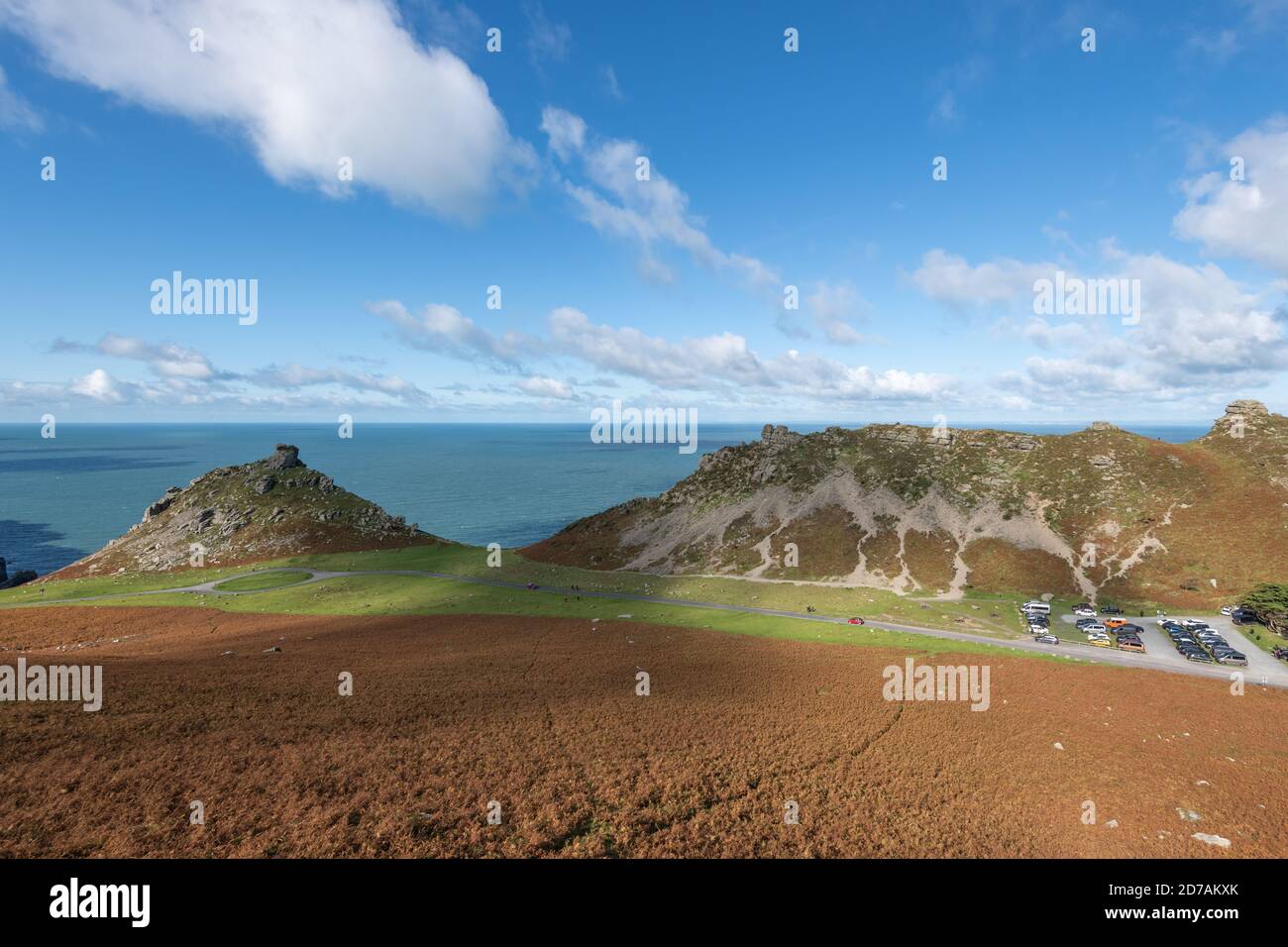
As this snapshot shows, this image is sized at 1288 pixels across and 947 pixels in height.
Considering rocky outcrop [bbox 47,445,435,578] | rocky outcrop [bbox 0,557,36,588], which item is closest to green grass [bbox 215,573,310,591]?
rocky outcrop [bbox 47,445,435,578]

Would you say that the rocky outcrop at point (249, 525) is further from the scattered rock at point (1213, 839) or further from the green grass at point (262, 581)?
the scattered rock at point (1213, 839)

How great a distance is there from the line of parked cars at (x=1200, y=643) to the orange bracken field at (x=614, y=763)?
27.7ft

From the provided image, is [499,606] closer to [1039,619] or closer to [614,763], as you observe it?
[614,763]

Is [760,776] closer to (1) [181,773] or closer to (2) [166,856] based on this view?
(2) [166,856]

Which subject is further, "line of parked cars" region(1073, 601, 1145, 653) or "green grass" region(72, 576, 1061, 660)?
"green grass" region(72, 576, 1061, 660)

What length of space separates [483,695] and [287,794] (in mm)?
14773

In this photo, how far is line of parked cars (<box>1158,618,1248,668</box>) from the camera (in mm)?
50219

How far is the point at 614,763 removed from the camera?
24.8 meters

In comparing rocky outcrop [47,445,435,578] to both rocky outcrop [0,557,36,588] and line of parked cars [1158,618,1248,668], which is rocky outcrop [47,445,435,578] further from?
line of parked cars [1158,618,1248,668]

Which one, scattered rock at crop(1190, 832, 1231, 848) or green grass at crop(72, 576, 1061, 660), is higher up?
scattered rock at crop(1190, 832, 1231, 848)

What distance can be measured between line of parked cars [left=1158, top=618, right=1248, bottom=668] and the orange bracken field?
27.7ft
